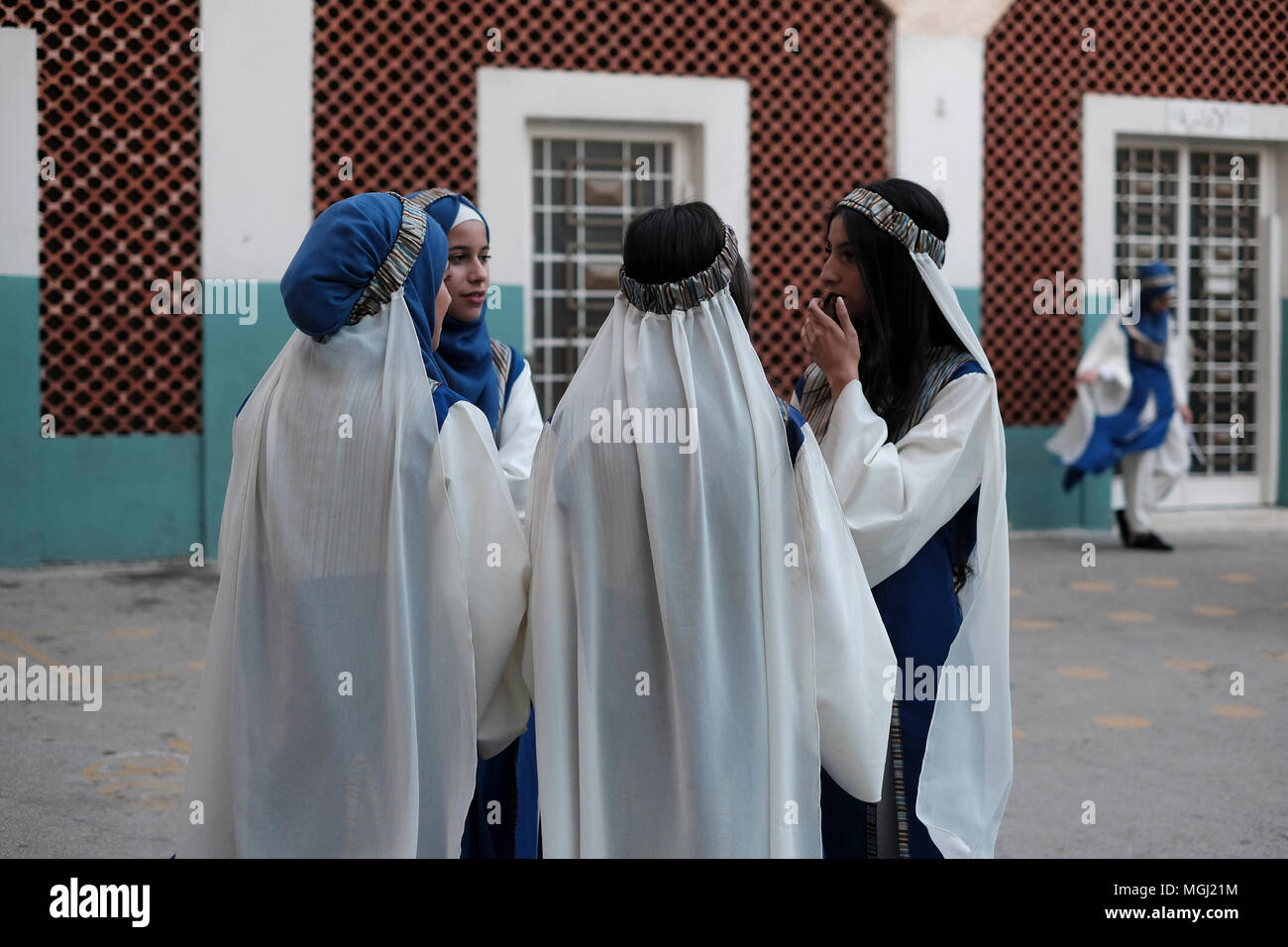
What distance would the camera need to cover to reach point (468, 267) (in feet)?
8.75

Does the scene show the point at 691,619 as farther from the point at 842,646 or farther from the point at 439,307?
the point at 439,307

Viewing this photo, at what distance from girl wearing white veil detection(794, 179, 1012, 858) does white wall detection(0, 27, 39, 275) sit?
4.78 m

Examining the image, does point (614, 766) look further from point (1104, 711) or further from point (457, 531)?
point (1104, 711)

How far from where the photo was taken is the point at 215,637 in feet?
6.47

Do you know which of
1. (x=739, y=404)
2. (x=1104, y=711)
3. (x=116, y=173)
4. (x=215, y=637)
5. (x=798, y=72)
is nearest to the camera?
(x=739, y=404)

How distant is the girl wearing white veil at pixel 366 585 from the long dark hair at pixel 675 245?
1.00 ft

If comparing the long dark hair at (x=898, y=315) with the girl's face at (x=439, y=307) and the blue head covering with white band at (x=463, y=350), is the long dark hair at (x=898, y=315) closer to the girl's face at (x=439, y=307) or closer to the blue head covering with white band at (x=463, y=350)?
the girl's face at (x=439, y=307)

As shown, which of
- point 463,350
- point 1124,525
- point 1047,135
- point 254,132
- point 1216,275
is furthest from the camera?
point 1216,275

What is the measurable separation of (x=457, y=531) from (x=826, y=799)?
0.71 m

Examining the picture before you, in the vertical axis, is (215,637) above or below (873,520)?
below

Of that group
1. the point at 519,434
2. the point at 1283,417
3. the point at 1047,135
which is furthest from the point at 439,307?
the point at 1283,417

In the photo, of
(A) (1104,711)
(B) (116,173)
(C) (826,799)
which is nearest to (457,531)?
(C) (826,799)

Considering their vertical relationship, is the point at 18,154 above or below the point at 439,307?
above

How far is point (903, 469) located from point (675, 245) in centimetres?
48
